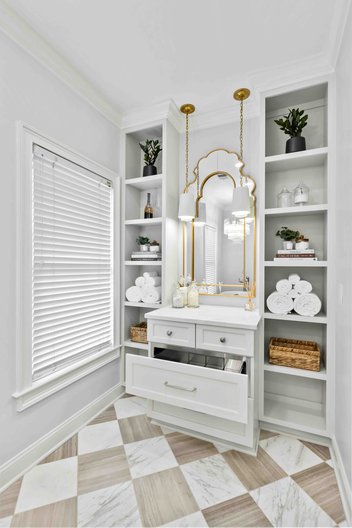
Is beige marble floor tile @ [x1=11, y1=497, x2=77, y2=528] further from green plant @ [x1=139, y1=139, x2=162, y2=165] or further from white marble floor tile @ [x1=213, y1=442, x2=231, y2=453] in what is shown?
green plant @ [x1=139, y1=139, x2=162, y2=165]

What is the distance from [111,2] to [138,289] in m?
1.89

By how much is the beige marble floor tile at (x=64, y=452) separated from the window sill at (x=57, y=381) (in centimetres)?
37

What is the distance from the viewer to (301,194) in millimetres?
1863

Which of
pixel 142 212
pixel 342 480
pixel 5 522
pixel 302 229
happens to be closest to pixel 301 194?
pixel 302 229

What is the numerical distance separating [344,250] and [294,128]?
100 centimetres

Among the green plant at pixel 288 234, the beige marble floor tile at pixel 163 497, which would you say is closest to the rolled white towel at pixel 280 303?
the green plant at pixel 288 234

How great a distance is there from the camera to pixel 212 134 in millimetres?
2328

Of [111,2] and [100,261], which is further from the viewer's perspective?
[100,261]

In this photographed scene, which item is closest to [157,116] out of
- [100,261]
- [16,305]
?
[100,261]

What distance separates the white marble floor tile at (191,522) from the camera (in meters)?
1.21

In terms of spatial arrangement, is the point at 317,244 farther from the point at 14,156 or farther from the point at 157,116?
the point at 14,156

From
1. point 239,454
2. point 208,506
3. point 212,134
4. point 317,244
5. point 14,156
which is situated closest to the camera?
point 208,506

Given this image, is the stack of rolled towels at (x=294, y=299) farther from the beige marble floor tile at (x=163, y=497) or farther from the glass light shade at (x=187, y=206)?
the beige marble floor tile at (x=163, y=497)

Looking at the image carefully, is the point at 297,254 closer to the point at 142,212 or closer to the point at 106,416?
the point at 142,212
